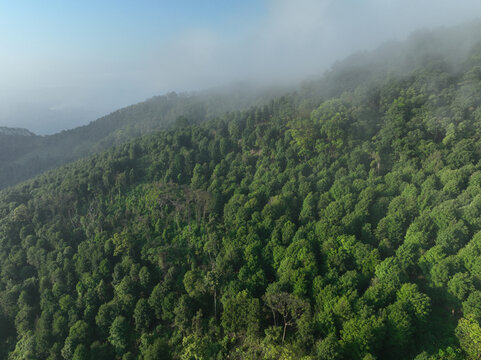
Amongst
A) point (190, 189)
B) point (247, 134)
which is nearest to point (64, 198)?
point (190, 189)

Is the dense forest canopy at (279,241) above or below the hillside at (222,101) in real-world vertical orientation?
below

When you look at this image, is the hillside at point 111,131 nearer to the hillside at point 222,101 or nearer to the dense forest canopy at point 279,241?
the hillside at point 222,101

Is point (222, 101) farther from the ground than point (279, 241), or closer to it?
farther from the ground

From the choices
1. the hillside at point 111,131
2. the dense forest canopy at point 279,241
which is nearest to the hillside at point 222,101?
the hillside at point 111,131

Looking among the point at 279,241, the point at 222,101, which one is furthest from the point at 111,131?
the point at 279,241

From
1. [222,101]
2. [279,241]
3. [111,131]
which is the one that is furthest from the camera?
[111,131]

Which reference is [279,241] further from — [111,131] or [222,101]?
[111,131]

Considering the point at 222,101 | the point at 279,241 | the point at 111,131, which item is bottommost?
the point at 279,241

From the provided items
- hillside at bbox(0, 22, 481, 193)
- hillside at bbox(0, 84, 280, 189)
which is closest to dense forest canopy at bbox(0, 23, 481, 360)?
hillside at bbox(0, 22, 481, 193)

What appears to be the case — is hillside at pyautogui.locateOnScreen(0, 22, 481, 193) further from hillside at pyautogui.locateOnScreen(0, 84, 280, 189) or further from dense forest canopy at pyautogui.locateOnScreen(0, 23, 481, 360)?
dense forest canopy at pyautogui.locateOnScreen(0, 23, 481, 360)
